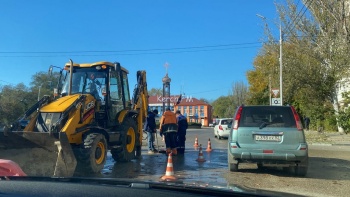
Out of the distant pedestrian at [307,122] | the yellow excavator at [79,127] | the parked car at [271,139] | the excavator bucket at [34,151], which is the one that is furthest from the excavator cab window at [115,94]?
the distant pedestrian at [307,122]

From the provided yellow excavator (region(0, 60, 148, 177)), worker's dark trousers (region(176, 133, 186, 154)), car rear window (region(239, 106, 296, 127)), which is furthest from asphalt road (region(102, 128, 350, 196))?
worker's dark trousers (region(176, 133, 186, 154))

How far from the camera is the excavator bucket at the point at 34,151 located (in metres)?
8.71

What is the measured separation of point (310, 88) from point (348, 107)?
3290 mm

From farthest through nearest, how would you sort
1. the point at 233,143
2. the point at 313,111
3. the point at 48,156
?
the point at 313,111 → the point at 233,143 → the point at 48,156

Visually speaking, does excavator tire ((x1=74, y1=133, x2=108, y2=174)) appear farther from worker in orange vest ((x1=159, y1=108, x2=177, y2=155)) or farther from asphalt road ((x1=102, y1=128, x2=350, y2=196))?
worker in orange vest ((x1=159, y1=108, x2=177, y2=155))

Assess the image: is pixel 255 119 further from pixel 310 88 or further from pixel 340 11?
pixel 310 88

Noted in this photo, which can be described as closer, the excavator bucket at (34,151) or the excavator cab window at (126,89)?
the excavator bucket at (34,151)

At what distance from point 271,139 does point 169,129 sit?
5.79 m

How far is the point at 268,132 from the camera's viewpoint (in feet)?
30.7

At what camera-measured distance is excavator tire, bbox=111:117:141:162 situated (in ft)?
38.8

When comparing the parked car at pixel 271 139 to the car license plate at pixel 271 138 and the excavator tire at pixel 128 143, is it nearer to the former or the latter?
the car license plate at pixel 271 138

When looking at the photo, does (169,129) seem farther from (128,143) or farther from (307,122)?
(307,122)

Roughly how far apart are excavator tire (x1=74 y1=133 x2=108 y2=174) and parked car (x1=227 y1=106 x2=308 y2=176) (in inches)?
132

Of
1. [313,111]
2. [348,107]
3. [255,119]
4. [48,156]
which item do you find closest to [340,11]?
[348,107]
